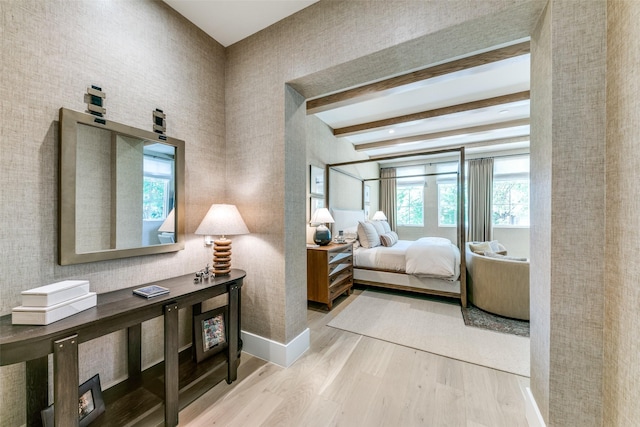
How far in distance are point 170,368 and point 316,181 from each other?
9.93ft

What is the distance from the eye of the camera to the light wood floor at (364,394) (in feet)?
4.56

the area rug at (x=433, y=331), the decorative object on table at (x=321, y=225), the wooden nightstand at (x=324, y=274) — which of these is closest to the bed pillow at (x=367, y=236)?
the decorative object on table at (x=321, y=225)

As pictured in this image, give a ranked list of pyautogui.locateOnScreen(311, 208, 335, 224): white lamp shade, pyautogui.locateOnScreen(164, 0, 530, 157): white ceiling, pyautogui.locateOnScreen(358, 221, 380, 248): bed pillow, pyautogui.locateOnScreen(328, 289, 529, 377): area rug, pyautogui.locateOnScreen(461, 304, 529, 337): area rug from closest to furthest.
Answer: pyautogui.locateOnScreen(164, 0, 530, 157): white ceiling
pyautogui.locateOnScreen(328, 289, 529, 377): area rug
pyautogui.locateOnScreen(461, 304, 529, 337): area rug
pyautogui.locateOnScreen(311, 208, 335, 224): white lamp shade
pyautogui.locateOnScreen(358, 221, 380, 248): bed pillow

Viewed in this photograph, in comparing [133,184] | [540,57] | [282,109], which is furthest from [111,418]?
[540,57]

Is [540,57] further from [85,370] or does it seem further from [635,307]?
[85,370]

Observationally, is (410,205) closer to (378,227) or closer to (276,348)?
(378,227)

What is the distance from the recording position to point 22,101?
1.16 m

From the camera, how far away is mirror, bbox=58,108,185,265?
1.29 m

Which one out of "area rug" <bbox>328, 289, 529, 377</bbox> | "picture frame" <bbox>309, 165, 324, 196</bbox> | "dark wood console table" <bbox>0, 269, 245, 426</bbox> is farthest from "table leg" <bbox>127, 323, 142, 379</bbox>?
"picture frame" <bbox>309, 165, 324, 196</bbox>

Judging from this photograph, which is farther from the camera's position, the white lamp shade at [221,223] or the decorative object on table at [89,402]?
the white lamp shade at [221,223]

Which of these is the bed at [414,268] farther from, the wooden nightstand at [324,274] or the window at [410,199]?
the window at [410,199]

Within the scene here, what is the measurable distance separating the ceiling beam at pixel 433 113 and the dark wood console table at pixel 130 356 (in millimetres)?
3448

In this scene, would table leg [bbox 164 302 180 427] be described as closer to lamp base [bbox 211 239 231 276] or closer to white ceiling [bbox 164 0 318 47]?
lamp base [bbox 211 239 231 276]

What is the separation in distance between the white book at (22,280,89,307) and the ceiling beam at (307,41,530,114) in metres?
2.97
